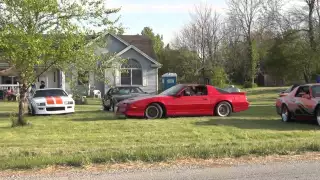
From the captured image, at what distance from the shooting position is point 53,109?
20.1 m

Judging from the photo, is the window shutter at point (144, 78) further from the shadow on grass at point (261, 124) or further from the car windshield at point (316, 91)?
the car windshield at point (316, 91)

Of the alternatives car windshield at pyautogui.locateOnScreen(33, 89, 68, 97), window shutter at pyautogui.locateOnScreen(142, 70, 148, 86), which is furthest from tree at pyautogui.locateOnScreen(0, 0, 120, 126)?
window shutter at pyautogui.locateOnScreen(142, 70, 148, 86)

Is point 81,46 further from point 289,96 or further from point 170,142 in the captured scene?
point 289,96

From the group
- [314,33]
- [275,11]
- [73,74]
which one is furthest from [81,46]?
[275,11]

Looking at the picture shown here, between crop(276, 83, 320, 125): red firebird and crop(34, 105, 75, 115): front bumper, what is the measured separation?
9.16 metres

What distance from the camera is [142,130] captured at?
44.7ft

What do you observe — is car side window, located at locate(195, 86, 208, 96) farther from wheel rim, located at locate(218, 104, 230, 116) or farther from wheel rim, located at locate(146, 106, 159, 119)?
wheel rim, located at locate(146, 106, 159, 119)

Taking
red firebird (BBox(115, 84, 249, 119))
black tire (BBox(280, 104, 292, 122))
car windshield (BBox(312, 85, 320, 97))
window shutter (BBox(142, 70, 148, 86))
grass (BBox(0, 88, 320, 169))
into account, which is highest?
window shutter (BBox(142, 70, 148, 86))

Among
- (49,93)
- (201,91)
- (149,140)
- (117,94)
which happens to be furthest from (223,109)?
(49,93)

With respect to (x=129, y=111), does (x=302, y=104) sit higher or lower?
higher

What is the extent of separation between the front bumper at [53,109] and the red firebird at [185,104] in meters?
4.12

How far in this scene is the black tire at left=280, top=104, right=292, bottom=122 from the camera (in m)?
15.9

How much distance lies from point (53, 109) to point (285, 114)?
32.1ft

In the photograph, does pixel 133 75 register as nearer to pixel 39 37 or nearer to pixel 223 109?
pixel 223 109
